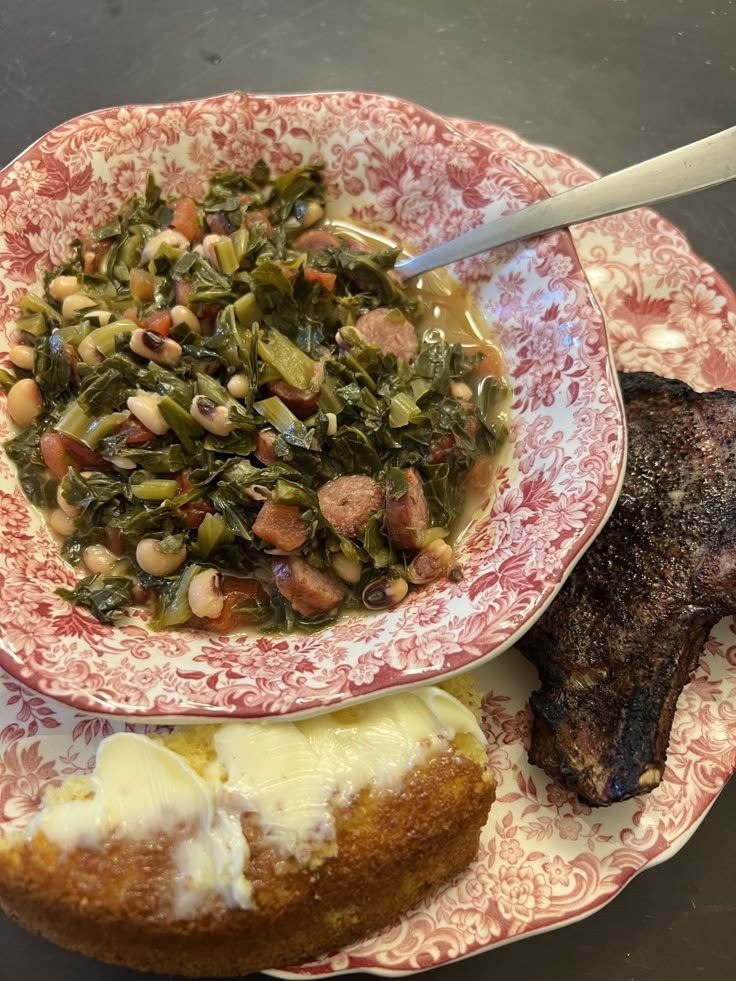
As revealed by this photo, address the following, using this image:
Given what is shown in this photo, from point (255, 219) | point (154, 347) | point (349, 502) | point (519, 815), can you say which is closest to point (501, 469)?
point (349, 502)

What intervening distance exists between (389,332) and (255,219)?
29.7 inches

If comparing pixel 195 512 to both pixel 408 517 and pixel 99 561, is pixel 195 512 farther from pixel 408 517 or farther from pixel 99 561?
pixel 408 517

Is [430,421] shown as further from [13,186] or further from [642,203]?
[13,186]

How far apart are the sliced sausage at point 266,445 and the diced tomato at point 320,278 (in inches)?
24.9

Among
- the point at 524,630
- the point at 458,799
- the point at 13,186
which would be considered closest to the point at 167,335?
the point at 13,186

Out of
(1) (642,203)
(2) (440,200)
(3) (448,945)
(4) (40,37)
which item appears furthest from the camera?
(4) (40,37)

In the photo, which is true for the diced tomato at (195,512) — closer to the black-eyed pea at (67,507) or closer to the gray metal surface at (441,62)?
the black-eyed pea at (67,507)

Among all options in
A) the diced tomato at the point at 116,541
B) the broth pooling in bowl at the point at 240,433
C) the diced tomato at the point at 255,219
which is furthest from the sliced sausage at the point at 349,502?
the diced tomato at the point at 255,219

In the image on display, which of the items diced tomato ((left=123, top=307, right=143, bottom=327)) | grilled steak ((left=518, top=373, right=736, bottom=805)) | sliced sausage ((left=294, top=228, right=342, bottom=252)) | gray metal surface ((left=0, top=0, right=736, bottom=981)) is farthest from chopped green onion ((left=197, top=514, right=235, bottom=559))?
gray metal surface ((left=0, top=0, right=736, bottom=981))

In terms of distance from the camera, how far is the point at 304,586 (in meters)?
2.39

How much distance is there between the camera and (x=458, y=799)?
2.22m

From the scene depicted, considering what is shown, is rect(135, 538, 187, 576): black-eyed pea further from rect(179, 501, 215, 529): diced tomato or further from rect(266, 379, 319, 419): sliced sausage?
rect(266, 379, 319, 419): sliced sausage

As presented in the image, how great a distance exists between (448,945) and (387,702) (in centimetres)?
78

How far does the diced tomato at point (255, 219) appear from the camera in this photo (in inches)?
115
